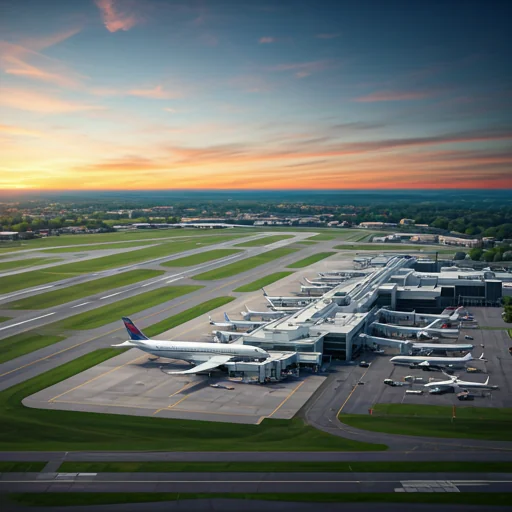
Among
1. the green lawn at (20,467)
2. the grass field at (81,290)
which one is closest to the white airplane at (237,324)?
the grass field at (81,290)

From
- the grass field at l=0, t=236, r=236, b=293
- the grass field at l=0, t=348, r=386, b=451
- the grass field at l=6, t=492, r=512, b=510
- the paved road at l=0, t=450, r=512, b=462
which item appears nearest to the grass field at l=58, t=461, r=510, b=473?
the paved road at l=0, t=450, r=512, b=462

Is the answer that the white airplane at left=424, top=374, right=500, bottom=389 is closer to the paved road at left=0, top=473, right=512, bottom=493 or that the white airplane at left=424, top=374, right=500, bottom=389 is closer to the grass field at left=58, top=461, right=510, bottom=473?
the grass field at left=58, top=461, right=510, bottom=473

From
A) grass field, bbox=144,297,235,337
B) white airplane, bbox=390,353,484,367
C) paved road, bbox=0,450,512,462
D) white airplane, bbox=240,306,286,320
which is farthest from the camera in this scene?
white airplane, bbox=240,306,286,320

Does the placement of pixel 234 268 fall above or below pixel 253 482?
above

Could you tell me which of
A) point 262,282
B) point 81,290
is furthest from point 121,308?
point 262,282

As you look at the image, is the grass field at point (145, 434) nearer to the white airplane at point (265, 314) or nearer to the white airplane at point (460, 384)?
the white airplane at point (460, 384)

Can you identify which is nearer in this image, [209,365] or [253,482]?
[253,482]

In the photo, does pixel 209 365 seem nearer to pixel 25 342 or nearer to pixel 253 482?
pixel 253 482
